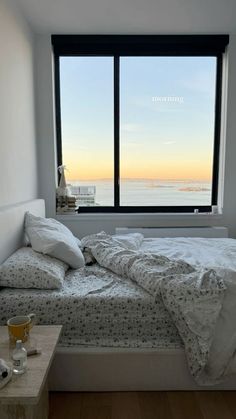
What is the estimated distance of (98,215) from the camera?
11.3 feet

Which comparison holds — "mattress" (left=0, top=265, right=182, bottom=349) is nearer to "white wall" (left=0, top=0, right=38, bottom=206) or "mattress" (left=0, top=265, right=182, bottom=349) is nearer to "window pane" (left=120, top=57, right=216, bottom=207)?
"white wall" (left=0, top=0, right=38, bottom=206)

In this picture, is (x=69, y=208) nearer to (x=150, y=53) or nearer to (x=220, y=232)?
(x=220, y=232)

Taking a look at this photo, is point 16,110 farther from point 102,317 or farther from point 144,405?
point 144,405

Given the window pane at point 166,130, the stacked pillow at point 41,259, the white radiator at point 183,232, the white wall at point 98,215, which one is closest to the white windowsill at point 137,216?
the white wall at point 98,215

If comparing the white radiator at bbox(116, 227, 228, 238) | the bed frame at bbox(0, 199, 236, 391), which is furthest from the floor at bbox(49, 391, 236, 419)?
the white radiator at bbox(116, 227, 228, 238)

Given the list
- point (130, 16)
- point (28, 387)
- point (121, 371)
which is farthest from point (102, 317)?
point (130, 16)

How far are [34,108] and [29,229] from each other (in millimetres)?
1583

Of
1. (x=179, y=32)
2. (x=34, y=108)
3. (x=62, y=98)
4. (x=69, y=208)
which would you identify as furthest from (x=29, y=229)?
(x=179, y=32)

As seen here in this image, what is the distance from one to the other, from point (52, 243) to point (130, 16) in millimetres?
2239

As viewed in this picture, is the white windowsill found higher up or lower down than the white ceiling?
lower down

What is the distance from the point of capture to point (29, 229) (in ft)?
7.15

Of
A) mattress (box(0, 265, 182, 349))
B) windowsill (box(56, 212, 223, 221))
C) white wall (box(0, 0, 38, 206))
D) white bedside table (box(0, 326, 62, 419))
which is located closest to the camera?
white bedside table (box(0, 326, 62, 419))

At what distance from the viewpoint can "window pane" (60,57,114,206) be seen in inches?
137

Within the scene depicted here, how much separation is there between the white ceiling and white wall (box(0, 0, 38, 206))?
0.23 meters
